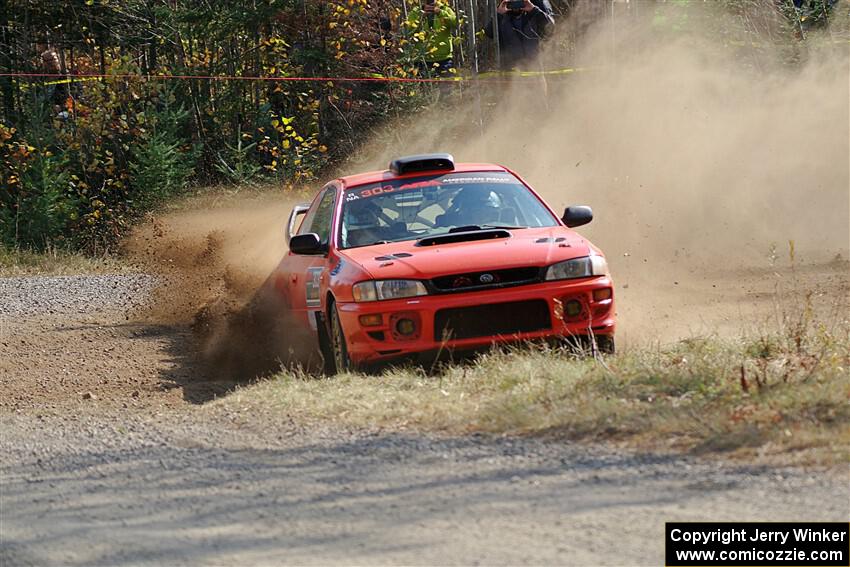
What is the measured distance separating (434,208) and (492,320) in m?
1.67

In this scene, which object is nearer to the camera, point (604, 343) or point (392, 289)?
point (392, 289)

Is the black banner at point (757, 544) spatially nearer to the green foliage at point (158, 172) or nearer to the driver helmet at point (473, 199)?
the driver helmet at point (473, 199)

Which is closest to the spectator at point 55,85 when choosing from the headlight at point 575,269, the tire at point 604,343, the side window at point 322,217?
the side window at point 322,217

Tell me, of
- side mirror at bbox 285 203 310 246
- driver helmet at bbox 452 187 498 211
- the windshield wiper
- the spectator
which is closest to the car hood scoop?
the windshield wiper

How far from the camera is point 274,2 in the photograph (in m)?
22.3

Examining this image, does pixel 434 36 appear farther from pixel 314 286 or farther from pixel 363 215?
pixel 314 286

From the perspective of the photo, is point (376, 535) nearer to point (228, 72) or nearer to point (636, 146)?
point (636, 146)

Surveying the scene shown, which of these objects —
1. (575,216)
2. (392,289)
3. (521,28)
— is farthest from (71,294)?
(521,28)

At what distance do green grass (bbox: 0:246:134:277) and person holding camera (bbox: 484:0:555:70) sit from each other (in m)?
7.10

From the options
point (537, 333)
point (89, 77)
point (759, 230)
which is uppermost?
point (89, 77)

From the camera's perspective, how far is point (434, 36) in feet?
73.6

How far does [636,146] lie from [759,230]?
8.20 feet

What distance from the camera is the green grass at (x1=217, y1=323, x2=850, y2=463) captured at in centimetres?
632

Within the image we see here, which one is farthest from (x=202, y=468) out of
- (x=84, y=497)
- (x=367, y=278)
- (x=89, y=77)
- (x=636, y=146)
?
(x=89, y=77)
